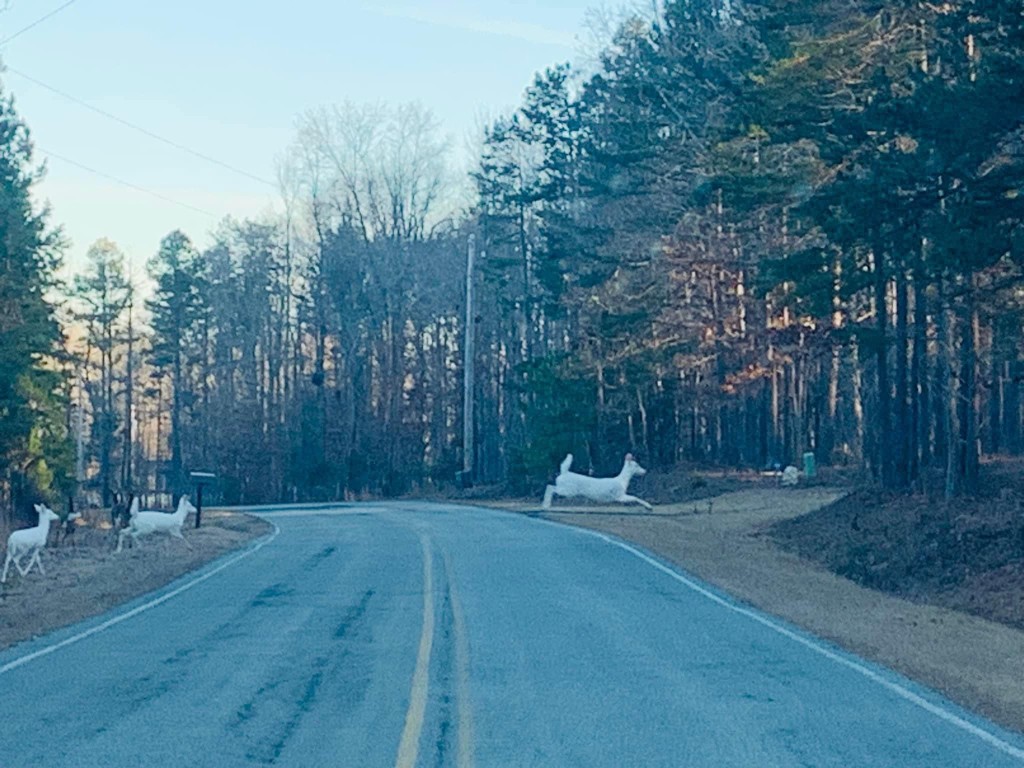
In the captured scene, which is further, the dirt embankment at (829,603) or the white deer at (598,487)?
the white deer at (598,487)

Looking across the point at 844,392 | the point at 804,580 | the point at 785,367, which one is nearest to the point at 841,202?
the point at 804,580

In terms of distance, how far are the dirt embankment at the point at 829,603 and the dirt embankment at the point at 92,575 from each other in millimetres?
9033

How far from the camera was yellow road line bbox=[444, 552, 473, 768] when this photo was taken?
31.6ft

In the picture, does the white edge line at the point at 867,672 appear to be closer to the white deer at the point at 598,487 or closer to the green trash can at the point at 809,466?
the white deer at the point at 598,487

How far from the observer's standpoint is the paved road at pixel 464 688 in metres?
9.70

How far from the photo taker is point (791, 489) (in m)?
43.8

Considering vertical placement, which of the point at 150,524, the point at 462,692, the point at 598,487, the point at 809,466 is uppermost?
the point at 809,466

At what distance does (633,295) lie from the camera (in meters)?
51.4

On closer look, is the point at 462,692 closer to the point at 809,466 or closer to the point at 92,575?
the point at 92,575

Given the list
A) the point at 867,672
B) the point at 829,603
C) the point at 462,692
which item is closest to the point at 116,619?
the point at 462,692

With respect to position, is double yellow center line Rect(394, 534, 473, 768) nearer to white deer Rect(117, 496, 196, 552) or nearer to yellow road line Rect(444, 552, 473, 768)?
yellow road line Rect(444, 552, 473, 768)

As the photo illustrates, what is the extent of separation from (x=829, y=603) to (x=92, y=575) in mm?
13095

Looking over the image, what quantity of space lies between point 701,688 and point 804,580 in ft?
40.6

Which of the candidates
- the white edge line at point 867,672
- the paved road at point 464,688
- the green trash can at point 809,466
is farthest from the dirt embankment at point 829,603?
the green trash can at point 809,466
